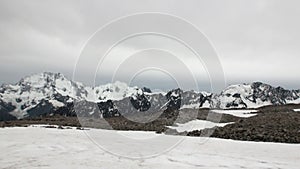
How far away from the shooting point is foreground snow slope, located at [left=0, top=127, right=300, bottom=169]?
12.9m

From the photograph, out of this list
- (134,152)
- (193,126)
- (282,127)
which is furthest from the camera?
(193,126)

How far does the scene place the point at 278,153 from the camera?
17531 mm

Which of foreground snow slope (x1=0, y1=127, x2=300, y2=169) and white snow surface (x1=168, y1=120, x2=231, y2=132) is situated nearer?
foreground snow slope (x1=0, y1=127, x2=300, y2=169)

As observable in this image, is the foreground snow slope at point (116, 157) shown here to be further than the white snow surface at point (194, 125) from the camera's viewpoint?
No

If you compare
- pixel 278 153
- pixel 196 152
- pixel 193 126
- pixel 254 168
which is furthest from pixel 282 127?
pixel 254 168

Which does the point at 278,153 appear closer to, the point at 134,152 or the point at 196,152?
the point at 196,152

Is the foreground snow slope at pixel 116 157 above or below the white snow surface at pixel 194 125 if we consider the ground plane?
below

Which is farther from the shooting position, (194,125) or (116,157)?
(194,125)

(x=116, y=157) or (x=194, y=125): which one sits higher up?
(x=194, y=125)

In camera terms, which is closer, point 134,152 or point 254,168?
point 254,168

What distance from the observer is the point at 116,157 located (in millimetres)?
14461

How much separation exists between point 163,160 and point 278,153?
7.63m

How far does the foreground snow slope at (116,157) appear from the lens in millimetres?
12922

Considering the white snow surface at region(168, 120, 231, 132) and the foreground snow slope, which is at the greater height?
the white snow surface at region(168, 120, 231, 132)
